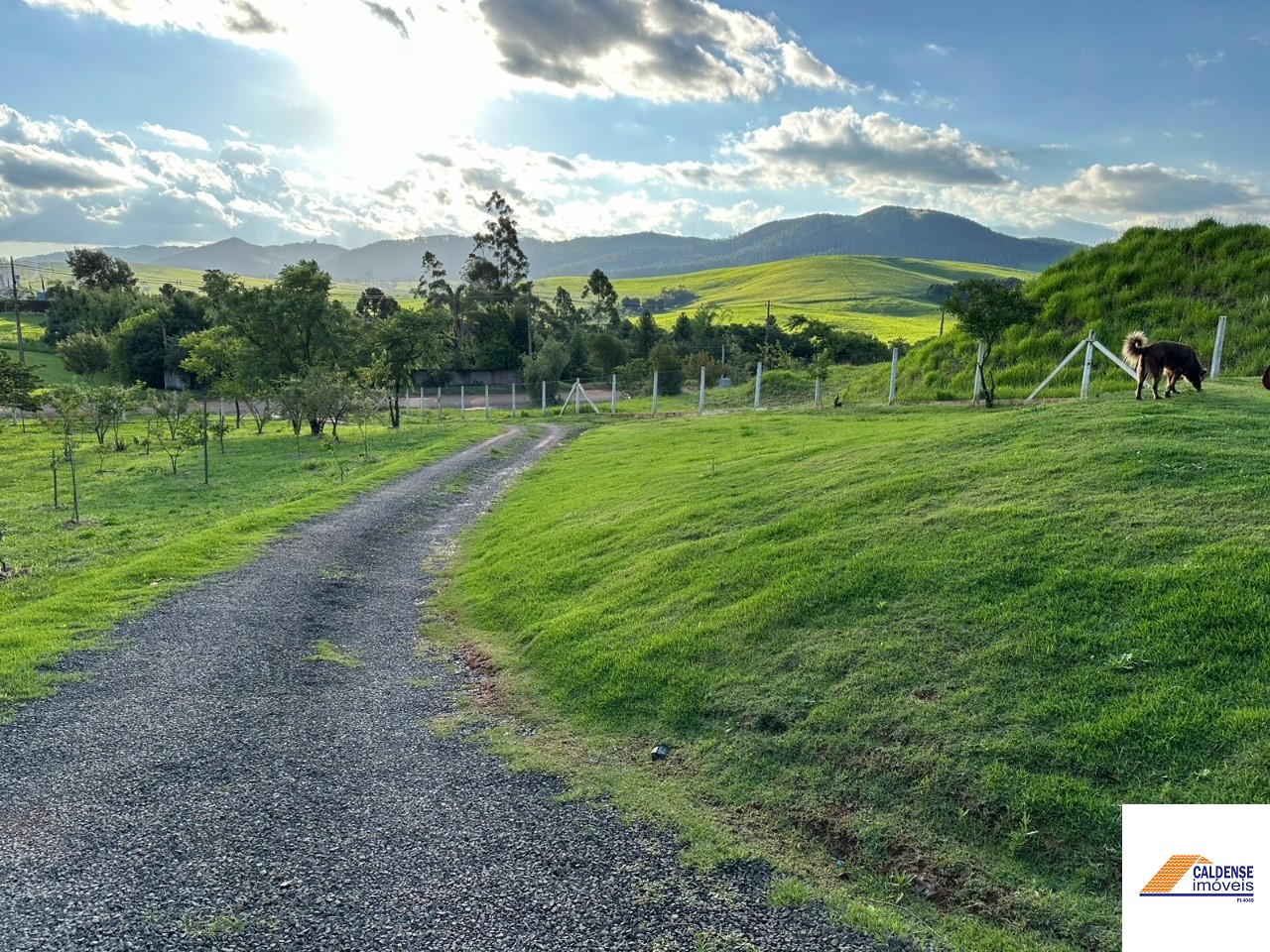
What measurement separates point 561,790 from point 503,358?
2995 inches

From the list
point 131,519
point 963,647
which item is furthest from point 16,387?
point 963,647

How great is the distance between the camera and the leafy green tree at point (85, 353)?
69.0m

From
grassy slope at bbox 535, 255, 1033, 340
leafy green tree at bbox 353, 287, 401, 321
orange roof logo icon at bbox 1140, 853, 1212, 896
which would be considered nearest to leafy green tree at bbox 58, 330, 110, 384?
leafy green tree at bbox 353, 287, 401, 321

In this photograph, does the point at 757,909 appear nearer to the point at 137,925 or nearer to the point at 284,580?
the point at 137,925

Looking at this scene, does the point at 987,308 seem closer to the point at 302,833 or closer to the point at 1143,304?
the point at 1143,304

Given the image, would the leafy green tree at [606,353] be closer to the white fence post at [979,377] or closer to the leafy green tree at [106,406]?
the leafy green tree at [106,406]

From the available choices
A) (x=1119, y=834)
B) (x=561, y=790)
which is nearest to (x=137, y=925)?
(x=561, y=790)

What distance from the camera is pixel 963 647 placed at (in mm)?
6590

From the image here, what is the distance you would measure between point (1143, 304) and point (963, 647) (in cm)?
2275

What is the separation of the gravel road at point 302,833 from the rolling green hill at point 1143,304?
20873 mm

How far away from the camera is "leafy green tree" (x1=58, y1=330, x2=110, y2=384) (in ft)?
226

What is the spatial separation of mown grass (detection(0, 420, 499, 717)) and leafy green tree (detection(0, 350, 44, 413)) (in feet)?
9.65

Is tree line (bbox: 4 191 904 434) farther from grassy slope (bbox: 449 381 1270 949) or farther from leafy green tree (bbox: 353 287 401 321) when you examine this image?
grassy slope (bbox: 449 381 1270 949)

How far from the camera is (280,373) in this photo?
149 ft
